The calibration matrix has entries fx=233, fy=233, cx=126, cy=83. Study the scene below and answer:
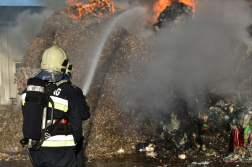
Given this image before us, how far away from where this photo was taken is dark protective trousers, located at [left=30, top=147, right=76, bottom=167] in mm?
2375

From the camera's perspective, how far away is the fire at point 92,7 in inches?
401

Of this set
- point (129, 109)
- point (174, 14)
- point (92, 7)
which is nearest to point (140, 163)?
point (129, 109)

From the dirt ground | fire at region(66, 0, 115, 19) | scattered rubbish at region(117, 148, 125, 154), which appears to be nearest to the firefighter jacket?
the dirt ground

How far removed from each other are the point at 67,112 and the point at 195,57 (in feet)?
20.8

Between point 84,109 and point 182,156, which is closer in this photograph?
point 84,109

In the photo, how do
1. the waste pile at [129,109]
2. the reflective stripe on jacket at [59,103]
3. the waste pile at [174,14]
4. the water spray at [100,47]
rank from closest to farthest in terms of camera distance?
the reflective stripe on jacket at [59,103] → the waste pile at [129,109] → the water spray at [100,47] → the waste pile at [174,14]

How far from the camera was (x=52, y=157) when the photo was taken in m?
2.37

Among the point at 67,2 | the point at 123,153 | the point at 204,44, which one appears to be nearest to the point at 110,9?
the point at 67,2

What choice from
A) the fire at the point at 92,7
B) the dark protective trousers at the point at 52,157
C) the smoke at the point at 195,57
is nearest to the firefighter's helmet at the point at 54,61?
the dark protective trousers at the point at 52,157

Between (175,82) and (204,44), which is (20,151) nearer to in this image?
(175,82)

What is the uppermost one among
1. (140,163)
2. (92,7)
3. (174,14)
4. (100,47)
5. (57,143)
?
(92,7)

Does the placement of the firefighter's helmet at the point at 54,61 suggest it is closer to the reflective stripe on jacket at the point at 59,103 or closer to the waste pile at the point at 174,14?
the reflective stripe on jacket at the point at 59,103

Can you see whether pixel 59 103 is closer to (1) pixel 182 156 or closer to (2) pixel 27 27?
(1) pixel 182 156

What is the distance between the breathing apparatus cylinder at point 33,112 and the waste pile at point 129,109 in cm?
376
